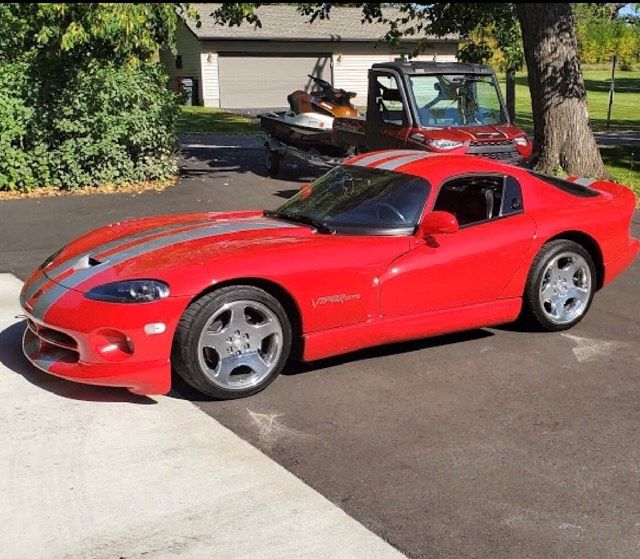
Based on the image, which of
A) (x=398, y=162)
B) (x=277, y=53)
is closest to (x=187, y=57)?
(x=277, y=53)

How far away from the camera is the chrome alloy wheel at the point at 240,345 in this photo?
454 cm

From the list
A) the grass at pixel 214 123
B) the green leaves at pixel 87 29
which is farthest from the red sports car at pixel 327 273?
the grass at pixel 214 123

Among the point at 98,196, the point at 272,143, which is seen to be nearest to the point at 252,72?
the point at 272,143

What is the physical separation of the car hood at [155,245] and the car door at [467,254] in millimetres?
714

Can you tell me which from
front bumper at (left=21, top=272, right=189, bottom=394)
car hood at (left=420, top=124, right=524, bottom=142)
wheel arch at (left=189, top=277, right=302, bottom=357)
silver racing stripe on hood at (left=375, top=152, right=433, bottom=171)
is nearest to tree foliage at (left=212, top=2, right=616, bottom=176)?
car hood at (left=420, top=124, right=524, bottom=142)

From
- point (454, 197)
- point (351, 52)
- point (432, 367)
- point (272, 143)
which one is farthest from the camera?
point (351, 52)

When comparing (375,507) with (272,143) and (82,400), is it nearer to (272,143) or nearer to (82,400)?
(82,400)

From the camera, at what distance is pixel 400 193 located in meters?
5.45

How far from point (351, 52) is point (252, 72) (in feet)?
16.7

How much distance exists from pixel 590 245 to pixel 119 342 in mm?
3604

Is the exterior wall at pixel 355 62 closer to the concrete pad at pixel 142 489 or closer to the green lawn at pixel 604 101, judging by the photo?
the green lawn at pixel 604 101

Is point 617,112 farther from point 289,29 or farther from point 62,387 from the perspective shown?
point 62,387

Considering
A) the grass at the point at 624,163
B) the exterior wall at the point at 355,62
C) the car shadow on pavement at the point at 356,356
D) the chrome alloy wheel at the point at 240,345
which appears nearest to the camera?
the chrome alloy wheel at the point at 240,345

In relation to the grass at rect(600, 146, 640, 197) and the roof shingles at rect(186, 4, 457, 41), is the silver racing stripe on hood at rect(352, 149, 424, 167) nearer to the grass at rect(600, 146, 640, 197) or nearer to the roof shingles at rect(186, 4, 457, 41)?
the grass at rect(600, 146, 640, 197)
